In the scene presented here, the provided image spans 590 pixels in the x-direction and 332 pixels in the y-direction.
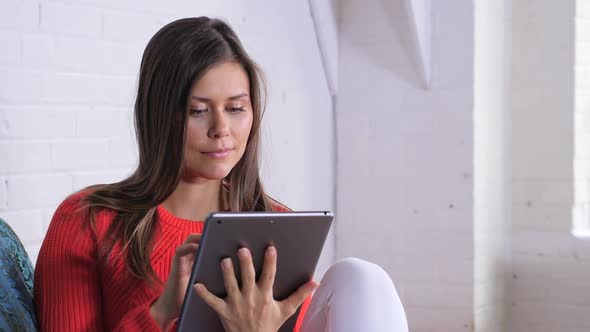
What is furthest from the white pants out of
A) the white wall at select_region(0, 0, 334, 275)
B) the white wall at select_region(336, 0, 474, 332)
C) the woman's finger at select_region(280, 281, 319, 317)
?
the white wall at select_region(336, 0, 474, 332)

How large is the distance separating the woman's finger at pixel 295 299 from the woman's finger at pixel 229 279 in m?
0.10

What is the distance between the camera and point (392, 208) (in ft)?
9.84

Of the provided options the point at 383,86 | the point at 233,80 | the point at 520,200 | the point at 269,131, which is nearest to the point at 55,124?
the point at 233,80

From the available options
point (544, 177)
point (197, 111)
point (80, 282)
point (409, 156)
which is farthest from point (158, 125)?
point (544, 177)

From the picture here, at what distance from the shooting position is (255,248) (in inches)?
49.9

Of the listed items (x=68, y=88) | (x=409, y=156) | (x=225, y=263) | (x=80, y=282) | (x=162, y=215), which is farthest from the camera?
(x=409, y=156)

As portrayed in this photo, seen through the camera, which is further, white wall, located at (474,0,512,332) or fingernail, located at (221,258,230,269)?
white wall, located at (474,0,512,332)

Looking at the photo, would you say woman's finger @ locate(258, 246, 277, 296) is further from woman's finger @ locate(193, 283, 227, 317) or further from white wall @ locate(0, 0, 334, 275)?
white wall @ locate(0, 0, 334, 275)

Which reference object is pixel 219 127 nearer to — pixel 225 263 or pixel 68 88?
pixel 225 263

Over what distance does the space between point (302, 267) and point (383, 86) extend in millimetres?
1740

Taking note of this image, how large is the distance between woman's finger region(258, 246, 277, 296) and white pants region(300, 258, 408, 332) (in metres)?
0.19

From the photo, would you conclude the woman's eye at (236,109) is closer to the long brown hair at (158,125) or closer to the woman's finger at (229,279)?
the long brown hair at (158,125)

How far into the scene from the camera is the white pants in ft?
4.70

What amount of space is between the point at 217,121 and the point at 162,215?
22cm
